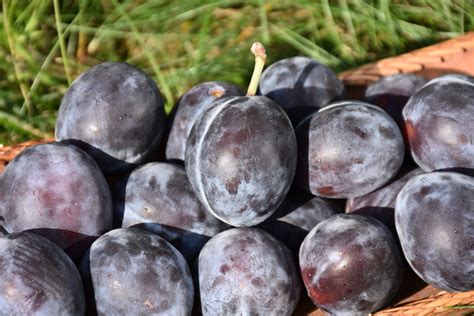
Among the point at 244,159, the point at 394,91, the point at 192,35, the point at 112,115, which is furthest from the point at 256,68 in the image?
the point at 192,35

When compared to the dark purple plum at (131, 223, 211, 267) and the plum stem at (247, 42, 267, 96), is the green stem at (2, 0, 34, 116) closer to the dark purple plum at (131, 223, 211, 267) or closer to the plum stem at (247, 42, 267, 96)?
the dark purple plum at (131, 223, 211, 267)

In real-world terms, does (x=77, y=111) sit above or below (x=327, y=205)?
above

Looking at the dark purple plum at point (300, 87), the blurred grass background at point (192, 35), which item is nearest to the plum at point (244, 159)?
the dark purple plum at point (300, 87)

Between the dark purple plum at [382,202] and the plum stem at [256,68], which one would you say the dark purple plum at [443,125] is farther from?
the plum stem at [256,68]

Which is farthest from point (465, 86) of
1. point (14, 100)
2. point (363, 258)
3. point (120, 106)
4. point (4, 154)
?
point (14, 100)

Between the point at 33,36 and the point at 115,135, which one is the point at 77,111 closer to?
the point at 115,135

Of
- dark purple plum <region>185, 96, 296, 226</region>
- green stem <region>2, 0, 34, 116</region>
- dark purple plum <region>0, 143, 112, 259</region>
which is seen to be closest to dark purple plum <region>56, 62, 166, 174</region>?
dark purple plum <region>0, 143, 112, 259</region>

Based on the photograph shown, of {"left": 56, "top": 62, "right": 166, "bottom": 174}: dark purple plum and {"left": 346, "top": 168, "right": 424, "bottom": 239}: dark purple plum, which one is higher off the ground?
{"left": 56, "top": 62, "right": 166, "bottom": 174}: dark purple plum
